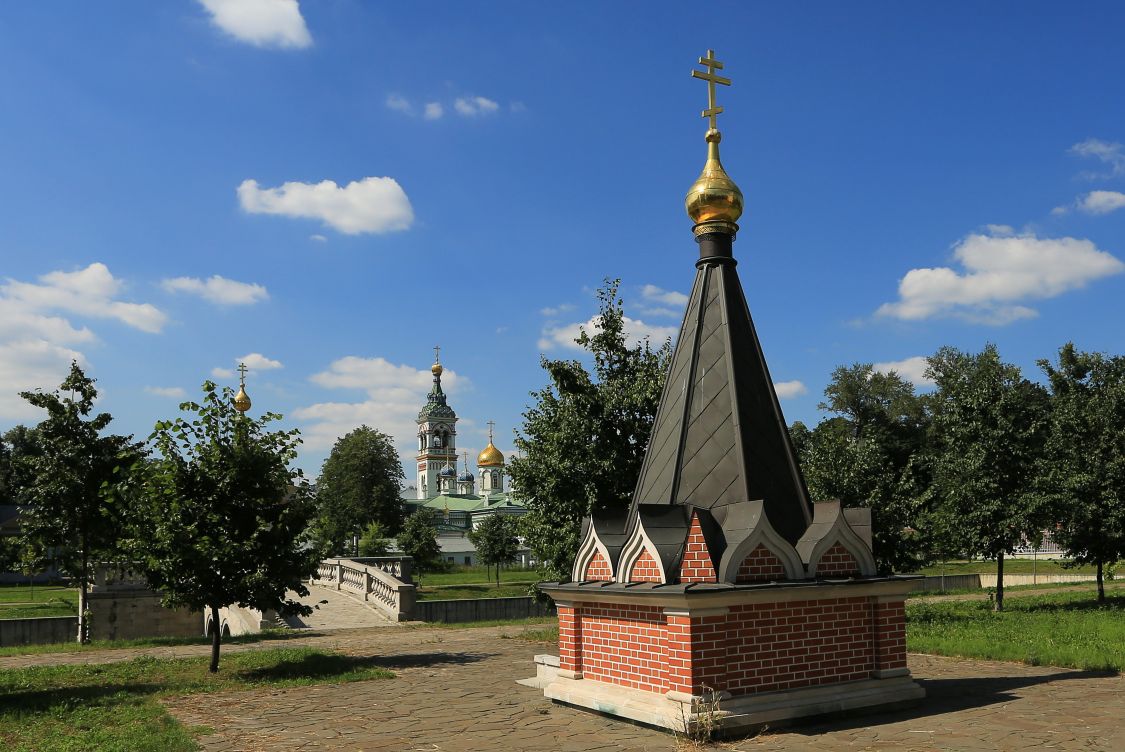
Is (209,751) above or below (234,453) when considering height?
below

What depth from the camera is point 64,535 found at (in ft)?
57.3

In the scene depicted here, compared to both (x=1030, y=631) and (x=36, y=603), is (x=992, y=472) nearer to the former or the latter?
(x=1030, y=631)

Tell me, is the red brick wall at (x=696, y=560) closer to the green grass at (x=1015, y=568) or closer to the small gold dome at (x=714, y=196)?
the small gold dome at (x=714, y=196)

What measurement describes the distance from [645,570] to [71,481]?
14085 millimetres

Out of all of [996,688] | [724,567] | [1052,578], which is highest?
[724,567]

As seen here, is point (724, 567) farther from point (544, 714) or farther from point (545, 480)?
point (545, 480)

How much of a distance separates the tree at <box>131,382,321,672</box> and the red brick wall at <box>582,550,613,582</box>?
4980mm

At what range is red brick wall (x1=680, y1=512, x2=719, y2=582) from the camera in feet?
25.5

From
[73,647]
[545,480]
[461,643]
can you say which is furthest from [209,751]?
[73,647]

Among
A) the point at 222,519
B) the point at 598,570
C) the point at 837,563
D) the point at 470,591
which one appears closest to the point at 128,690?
the point at 222,519

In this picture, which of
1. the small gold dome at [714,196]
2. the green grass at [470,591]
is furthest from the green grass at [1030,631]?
the green grass at [470,591]

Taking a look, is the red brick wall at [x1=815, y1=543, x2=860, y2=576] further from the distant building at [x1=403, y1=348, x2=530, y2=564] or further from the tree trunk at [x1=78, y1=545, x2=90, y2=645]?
the distant building at [x1=403, y1=348, x2=530, y2=564]

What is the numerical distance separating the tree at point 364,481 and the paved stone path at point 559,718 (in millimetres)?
41982

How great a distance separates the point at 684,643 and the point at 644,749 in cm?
95
